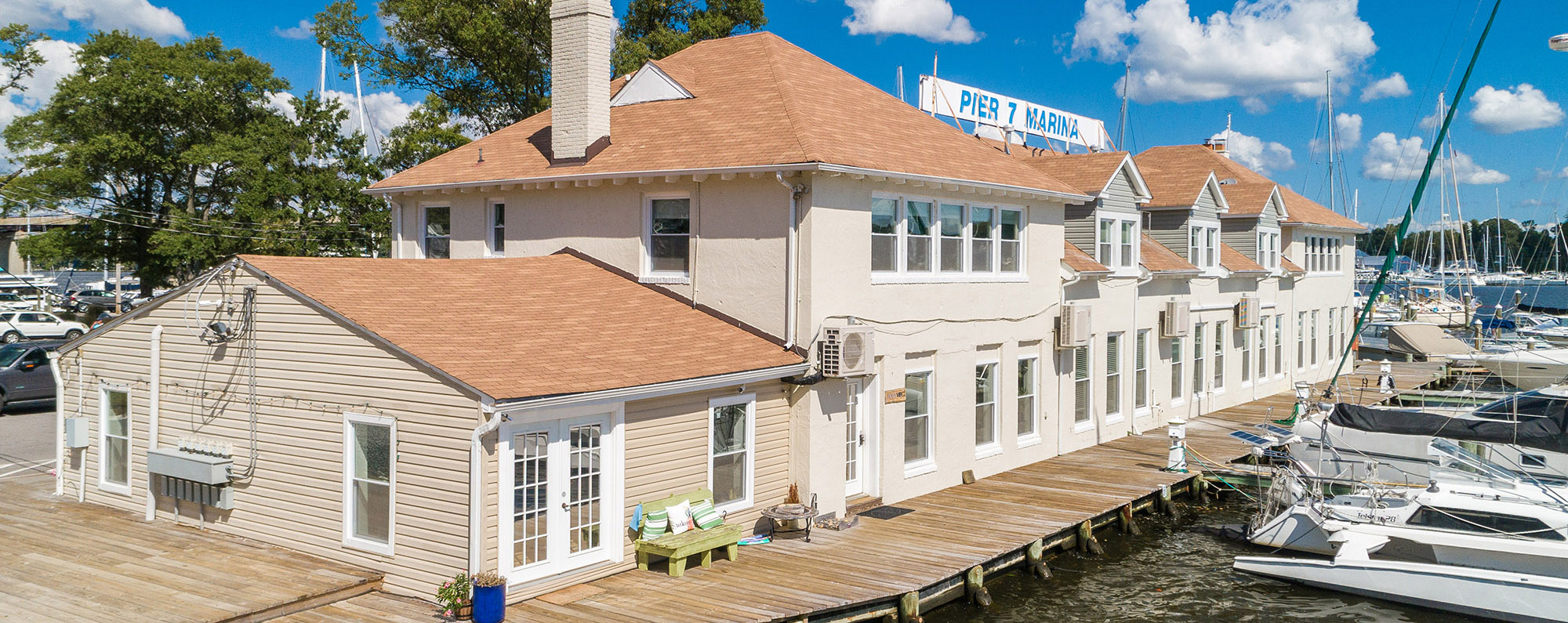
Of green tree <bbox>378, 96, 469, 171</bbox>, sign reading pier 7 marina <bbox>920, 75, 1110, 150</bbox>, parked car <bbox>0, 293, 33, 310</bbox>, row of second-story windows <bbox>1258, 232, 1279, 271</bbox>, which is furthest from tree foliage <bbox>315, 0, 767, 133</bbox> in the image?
parked car <bbox>0, 293, 33, 310</bbox>

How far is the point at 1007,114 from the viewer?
30.3 meters

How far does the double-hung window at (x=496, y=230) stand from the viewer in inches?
766

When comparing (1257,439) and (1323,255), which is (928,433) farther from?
(1323,255)

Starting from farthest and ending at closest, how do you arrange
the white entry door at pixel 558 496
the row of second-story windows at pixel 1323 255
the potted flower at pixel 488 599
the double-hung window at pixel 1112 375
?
the row of second-story windows at pixel 1323 255 → the double-hung window at pixel 1112 375 → the white entry door at pixel 558 496 → the potted flower at pixel 488 599

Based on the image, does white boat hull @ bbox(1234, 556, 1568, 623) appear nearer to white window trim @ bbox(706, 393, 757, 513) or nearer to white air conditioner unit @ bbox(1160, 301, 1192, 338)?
white window trim @ bbox(706, 393, 757, 513)

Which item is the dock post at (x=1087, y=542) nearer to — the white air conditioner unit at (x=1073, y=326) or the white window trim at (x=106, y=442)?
the white air conditioner unit at (x=1073, y=326)

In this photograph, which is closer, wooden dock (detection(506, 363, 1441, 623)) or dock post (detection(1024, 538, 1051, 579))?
wooden dock (detection(506, 363, 1441, 623))

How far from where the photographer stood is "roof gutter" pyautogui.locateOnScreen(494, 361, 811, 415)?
1107 cm

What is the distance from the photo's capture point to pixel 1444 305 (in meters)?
59.7

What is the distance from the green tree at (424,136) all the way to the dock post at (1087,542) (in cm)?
2503

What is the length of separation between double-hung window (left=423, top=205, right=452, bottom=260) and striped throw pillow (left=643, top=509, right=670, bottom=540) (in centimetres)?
930

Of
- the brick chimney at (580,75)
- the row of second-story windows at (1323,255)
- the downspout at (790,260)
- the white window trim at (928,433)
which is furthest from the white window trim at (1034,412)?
the row of second-story windows at (1323,255)

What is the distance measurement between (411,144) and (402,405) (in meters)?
25.0

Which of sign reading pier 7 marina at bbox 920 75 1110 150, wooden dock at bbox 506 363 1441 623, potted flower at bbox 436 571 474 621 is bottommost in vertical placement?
A: wooden dock at bbox 506 363 1441 623
